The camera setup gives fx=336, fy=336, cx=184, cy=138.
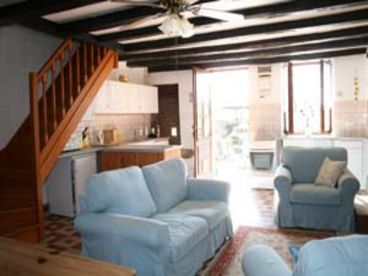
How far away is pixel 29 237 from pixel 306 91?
19.7 feet

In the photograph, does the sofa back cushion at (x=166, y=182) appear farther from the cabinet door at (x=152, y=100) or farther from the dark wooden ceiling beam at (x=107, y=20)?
the cabinet door at (x=152, y=100)

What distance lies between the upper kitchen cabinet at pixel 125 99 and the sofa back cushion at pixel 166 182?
2405 mm

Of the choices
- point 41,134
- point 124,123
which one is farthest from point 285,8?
point 124,123

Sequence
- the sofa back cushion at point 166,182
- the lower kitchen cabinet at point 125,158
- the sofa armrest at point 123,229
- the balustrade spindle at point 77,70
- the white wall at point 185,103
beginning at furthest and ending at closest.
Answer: the white wall at point 185,103 < the lower kitchen cabinet at point 125,158 < the balustrade spindle at point 77,70 < the sofa back cushion at point 166,182 < the sofa armrest at point 123,229

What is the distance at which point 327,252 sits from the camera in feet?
3.86

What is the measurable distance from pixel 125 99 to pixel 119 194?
3844 millimetres

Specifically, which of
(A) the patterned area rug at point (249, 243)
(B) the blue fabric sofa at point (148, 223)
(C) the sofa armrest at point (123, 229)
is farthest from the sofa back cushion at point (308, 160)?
(C) the sofa armrest at point (123, 229)

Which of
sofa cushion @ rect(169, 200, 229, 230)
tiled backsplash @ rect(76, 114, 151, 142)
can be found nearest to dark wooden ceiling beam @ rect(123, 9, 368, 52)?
tiled backsplash @ rect(76, 114, 151, 142)

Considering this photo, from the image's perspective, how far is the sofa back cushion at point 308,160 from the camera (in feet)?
15.4

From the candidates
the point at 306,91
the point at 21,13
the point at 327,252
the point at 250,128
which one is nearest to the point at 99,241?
the point at 327,252

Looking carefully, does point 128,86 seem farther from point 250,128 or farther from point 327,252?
point 327,252

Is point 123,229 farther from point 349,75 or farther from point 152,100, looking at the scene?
point 349,75

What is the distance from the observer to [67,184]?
4945 mm

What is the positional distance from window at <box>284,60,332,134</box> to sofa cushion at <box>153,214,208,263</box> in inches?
190
